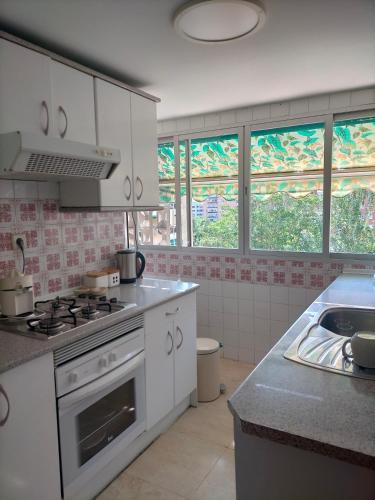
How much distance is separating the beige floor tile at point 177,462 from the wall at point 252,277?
1217 millimetres

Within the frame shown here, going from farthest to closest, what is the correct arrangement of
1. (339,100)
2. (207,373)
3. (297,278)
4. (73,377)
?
(297,278), (339,100), (207,373), (73,377)

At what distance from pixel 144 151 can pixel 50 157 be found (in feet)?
3.11

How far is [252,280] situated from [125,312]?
1.57 metres

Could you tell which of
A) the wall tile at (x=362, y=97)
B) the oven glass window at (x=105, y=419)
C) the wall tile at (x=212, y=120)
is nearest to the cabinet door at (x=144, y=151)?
the wall tile at (x=212, y=120)

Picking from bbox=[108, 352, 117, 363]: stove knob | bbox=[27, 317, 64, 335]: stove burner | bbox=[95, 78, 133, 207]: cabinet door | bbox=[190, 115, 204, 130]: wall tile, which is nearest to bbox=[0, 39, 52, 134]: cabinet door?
bbox=[95, 78, 133, 207]: cabinet door

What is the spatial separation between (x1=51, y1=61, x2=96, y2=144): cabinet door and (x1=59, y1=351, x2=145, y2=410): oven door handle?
122 centimetres

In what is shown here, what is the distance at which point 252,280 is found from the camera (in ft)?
10.4

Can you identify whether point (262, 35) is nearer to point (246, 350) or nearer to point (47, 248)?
point (47, 248)

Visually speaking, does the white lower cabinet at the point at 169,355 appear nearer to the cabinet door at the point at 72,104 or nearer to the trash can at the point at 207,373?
the trash can at the point at 207,373

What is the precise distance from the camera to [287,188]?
9.92 feet

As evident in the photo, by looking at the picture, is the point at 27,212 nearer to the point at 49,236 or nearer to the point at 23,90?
the point at 49,236

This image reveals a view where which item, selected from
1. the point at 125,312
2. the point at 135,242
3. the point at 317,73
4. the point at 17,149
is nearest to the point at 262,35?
the point at 317,73

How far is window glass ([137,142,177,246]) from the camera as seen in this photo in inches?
138

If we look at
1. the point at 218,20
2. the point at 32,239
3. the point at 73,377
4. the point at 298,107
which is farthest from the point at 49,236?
the point at 298,107
